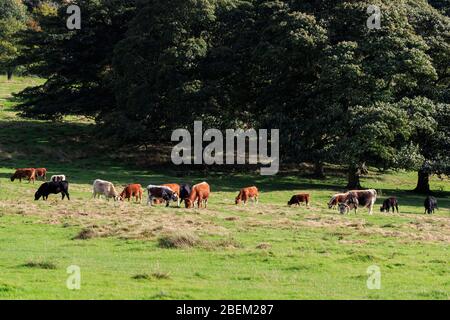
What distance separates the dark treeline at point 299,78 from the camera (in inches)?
1834

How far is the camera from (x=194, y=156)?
5397 cm

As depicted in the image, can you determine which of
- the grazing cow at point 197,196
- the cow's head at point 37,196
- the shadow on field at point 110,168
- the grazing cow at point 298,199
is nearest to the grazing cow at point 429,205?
the shadow on field at point 110,168

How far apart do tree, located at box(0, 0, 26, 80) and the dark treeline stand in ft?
115

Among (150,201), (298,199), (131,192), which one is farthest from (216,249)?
(298,199)

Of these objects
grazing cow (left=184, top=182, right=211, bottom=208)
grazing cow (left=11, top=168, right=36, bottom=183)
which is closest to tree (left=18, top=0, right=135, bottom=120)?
A: grazing cow (left=11, top=168, right=36, bottom=183)

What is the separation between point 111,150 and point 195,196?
2750 centimetres

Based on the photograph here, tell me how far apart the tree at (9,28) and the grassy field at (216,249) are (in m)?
58.3

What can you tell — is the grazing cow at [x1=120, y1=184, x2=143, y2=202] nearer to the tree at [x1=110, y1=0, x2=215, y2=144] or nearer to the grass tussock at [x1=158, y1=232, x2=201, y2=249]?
the grass tussock at [x1=158, y1=232, x2=201, y2=249]

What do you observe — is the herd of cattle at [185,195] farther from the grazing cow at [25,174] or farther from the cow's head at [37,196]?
the grazing cow at [25,174]
